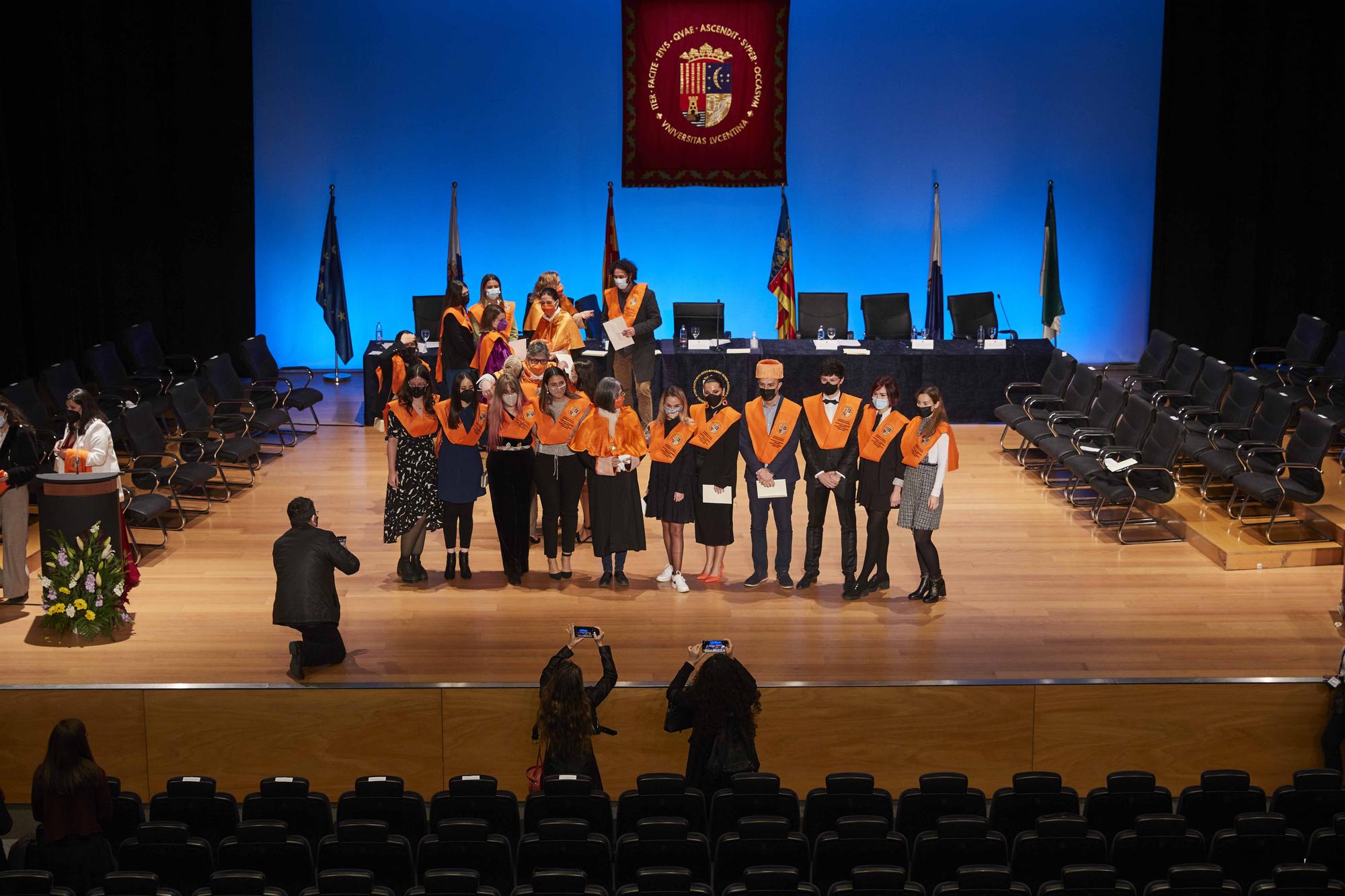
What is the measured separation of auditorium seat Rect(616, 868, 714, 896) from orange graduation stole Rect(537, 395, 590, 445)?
4056 millimetres

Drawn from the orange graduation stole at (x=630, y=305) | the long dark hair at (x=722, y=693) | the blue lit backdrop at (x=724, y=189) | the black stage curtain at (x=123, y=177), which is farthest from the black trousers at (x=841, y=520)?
the blue lit backdrop at (x=724, y=189)

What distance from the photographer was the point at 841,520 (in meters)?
9.40

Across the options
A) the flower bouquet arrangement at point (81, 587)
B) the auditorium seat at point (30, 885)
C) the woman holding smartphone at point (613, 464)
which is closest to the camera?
the auditorium seat at point (30, 885)

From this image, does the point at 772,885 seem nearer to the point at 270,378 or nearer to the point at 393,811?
the point at 393,811

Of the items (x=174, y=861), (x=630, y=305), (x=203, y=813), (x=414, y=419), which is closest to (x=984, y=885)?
(x=174, y=861)

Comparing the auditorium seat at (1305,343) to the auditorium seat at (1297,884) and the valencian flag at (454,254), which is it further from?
the auditorium seat at (1297,884)

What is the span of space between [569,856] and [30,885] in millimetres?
1925

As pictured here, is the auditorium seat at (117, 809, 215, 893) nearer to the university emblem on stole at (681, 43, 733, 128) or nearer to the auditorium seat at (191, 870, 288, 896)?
the auditorium seat at (191, 870, 288, 896)

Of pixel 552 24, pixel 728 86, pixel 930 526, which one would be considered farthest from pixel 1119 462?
pixel 552 24

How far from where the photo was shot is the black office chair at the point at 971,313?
14844mm

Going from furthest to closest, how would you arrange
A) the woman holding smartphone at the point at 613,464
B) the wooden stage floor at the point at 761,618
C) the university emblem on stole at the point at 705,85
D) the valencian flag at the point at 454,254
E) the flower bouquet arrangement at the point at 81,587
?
1. the university emblem on stole at the point at 705,85
2. the valencian flag at the point at 454,254
3. the woman holding smartphone at the point at 613,464
4. the flower bouquet arrangement at the point at 81,587
5. the wooden stage floor at the point at 761,618

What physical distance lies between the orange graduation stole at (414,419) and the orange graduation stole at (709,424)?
157 cm

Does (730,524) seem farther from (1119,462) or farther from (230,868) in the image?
(230,868)

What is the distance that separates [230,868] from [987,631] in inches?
182
